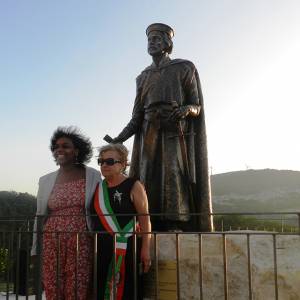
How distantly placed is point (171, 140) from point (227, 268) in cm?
181

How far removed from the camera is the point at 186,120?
5.32m

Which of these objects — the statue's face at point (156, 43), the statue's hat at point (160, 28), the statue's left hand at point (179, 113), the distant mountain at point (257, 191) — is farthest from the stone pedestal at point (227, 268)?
the distant mountain at point (257, 191)

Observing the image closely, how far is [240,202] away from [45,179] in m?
62.3

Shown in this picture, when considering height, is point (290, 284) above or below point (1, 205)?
below

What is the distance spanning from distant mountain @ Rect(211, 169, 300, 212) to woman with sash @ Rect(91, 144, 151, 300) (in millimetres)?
51956

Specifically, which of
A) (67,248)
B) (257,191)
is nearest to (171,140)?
(67,248)

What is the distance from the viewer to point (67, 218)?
4.13 metres

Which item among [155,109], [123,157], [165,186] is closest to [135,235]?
[123,157]

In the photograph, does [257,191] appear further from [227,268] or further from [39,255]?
[39,255]

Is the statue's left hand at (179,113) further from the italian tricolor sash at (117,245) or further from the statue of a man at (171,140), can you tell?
the italian tricolor sash at (117,245)

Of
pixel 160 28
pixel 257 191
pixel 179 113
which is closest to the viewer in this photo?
pixel 179 113

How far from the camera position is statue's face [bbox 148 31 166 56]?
215 inches

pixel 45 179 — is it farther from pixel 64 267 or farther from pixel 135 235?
pixel 135 235

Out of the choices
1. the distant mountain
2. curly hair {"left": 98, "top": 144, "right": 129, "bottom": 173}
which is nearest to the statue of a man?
curly hair {"left": 98, "top": 144, "right": 129, "bottom": 173}
